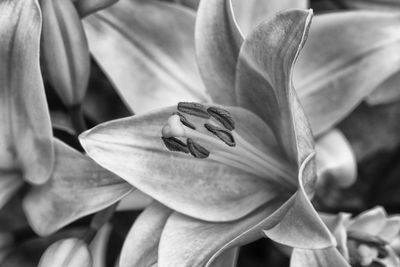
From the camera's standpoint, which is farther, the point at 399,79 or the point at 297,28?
the point at 399,79

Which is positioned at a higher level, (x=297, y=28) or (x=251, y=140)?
(x=297, y=28)

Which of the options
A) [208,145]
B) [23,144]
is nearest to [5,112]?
[23,144]

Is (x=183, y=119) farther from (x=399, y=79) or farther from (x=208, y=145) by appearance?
(x=399, y=79)

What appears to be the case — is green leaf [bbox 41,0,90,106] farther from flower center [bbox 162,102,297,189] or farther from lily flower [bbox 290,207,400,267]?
lily flower [bbox 290,207,400,267]

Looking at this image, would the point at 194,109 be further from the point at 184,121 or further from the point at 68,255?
the point at 68,255

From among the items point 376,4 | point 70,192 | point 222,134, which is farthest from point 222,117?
point 376,4
